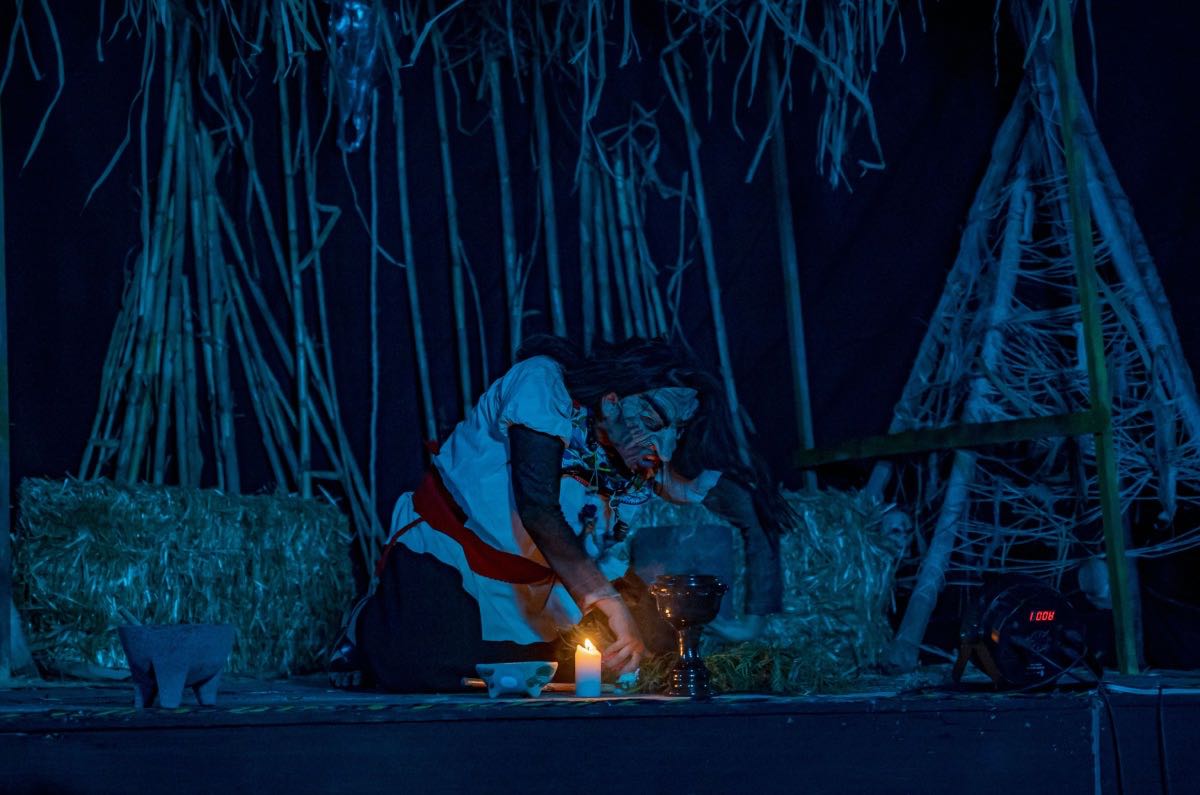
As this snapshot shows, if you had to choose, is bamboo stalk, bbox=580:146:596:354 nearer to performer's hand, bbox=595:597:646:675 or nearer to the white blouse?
the white blouse

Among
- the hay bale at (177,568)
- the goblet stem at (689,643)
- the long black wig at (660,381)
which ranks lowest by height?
the goblet stem at (689,643)

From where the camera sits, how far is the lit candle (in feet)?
6.88

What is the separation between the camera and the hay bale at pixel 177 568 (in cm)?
268

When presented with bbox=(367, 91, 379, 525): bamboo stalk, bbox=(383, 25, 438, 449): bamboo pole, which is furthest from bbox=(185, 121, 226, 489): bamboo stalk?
bbox=(383, 25, 438, 449): bamboo pole

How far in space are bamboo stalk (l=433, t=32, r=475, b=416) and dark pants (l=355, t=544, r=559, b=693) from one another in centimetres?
72

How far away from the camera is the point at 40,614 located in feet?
8.79

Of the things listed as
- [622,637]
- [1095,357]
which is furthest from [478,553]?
[1095,357]

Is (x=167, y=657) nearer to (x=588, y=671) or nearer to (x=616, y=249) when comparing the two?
(x=588, y=671)

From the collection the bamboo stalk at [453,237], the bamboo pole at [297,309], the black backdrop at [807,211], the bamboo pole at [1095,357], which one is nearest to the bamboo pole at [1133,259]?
the black backdrop at [807,211]

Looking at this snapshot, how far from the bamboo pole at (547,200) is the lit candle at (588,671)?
1.28 m

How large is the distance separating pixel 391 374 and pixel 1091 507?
168 cm

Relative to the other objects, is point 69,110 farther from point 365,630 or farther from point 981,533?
point 981,533

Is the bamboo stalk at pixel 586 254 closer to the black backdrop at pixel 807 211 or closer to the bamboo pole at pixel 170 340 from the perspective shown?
the black backdrop at pixel 807 211

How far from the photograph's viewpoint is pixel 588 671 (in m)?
2.10
